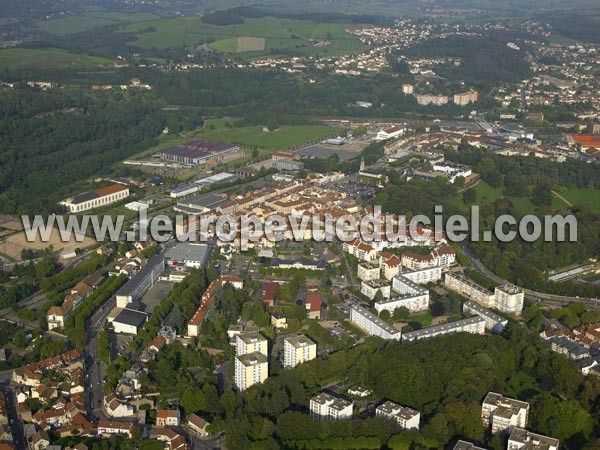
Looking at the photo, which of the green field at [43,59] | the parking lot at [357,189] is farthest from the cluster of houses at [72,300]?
the green field at [43,59]

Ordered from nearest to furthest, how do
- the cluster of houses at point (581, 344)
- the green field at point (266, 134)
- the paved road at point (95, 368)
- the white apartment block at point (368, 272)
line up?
the paved road at point (95, 368)
the cluster of houses at point (581, 344)
the white apartment block at point (368, 272)
the green field at point (266, 134)

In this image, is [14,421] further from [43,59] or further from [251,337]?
[43,59]

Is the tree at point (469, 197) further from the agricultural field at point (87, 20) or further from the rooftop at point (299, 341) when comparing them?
the agricultural field at point (87, 20)

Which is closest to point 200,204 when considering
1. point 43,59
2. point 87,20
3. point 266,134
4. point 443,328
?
point 443,328

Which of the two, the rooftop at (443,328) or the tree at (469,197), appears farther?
the tree at (469,197)

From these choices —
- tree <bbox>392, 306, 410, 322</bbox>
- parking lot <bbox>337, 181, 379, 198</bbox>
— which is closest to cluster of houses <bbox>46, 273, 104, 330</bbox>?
tree <bbox>392, 306, 410, 322</bbox>

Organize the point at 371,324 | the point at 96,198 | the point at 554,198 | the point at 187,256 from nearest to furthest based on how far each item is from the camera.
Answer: the point at 371,324, the point at 187,256, the point at 96,198, the point at 554,198
